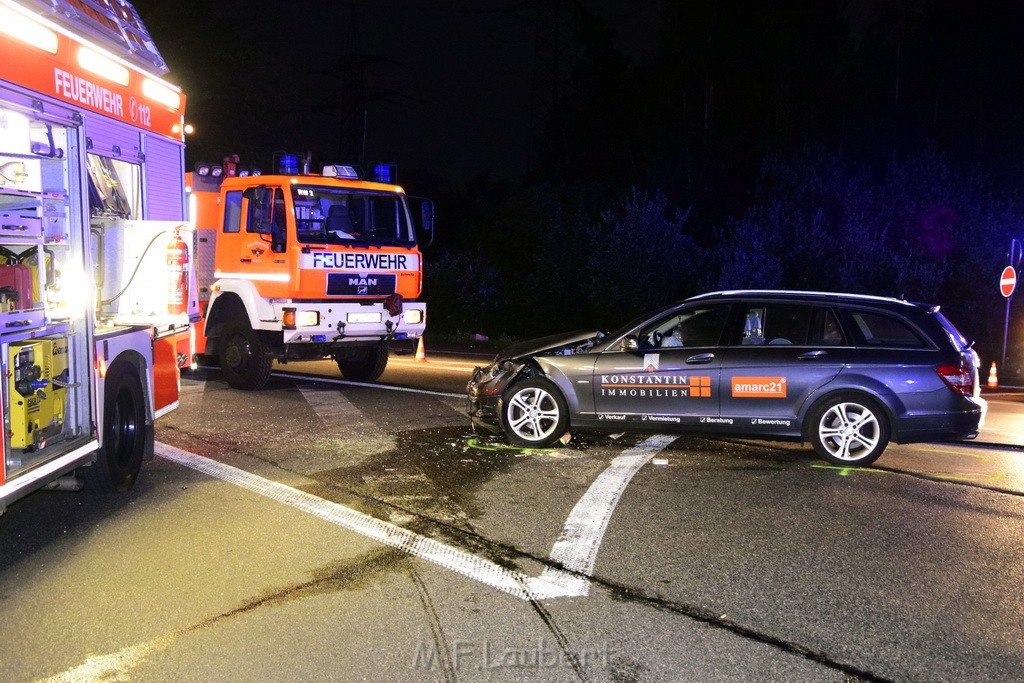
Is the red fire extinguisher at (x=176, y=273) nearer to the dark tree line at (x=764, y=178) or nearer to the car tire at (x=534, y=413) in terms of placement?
the car tire at (x=534, y=413)

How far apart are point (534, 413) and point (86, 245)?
406cm

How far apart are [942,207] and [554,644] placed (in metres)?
23.0

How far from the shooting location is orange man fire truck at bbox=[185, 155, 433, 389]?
12.1 meters

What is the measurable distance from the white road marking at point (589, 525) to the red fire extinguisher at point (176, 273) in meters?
3.65

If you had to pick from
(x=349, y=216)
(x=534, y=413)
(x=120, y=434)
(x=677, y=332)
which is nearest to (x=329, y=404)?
(x=349, y=216)

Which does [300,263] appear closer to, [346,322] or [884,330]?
[346,322]

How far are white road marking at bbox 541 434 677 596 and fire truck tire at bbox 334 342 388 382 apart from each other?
5.80 meters

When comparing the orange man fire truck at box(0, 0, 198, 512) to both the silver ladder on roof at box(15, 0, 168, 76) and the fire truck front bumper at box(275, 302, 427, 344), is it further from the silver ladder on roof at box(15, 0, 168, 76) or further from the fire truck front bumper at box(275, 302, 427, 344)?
the fire truck front bumper at box(275, 302, 427, 344)

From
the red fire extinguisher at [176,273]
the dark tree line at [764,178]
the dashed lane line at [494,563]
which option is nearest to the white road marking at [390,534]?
the dashed lane line at [494,563]

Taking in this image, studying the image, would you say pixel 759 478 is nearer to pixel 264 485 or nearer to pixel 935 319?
pixel 935 319

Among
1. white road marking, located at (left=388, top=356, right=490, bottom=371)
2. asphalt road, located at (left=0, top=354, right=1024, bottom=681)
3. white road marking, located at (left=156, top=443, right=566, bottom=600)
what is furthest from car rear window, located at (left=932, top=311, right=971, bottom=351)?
white road marking, located at (left=388, top=356, right=490, bottom=371)

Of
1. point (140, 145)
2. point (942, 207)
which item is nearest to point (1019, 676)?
point (140, 145)

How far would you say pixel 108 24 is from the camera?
7332 millimetres

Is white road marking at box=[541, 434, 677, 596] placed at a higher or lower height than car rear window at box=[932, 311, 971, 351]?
lower
